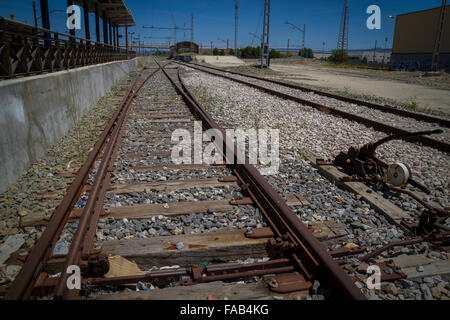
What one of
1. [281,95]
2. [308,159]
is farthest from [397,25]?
[308,159]

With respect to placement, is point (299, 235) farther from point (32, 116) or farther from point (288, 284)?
point (32, 116)

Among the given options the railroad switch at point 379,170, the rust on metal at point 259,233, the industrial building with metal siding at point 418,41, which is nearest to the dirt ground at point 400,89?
the railroad switch at point 379,170

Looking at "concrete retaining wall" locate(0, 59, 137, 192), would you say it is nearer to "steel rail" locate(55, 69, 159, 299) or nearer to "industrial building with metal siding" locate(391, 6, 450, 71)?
"steel rail" locate(55, 69, 159, 299)

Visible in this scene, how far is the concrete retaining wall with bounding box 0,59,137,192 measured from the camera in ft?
13.1

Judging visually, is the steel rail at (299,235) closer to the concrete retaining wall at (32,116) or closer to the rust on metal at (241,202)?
the rust on metal at (241,202)

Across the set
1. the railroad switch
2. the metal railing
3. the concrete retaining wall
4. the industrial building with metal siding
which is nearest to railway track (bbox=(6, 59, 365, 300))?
the concrete retaining wall

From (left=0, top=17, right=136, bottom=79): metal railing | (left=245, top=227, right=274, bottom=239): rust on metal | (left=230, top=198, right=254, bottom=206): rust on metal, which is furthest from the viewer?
(left=0, top=17, right=136, bottom=79): metal railing

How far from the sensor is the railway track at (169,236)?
7.11ft

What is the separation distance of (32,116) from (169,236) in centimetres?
356

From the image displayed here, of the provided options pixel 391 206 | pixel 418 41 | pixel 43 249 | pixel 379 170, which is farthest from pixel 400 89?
pixel 418 41

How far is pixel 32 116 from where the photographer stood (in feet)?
16.2

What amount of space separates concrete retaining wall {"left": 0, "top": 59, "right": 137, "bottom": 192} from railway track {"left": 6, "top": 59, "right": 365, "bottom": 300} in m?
0.90
